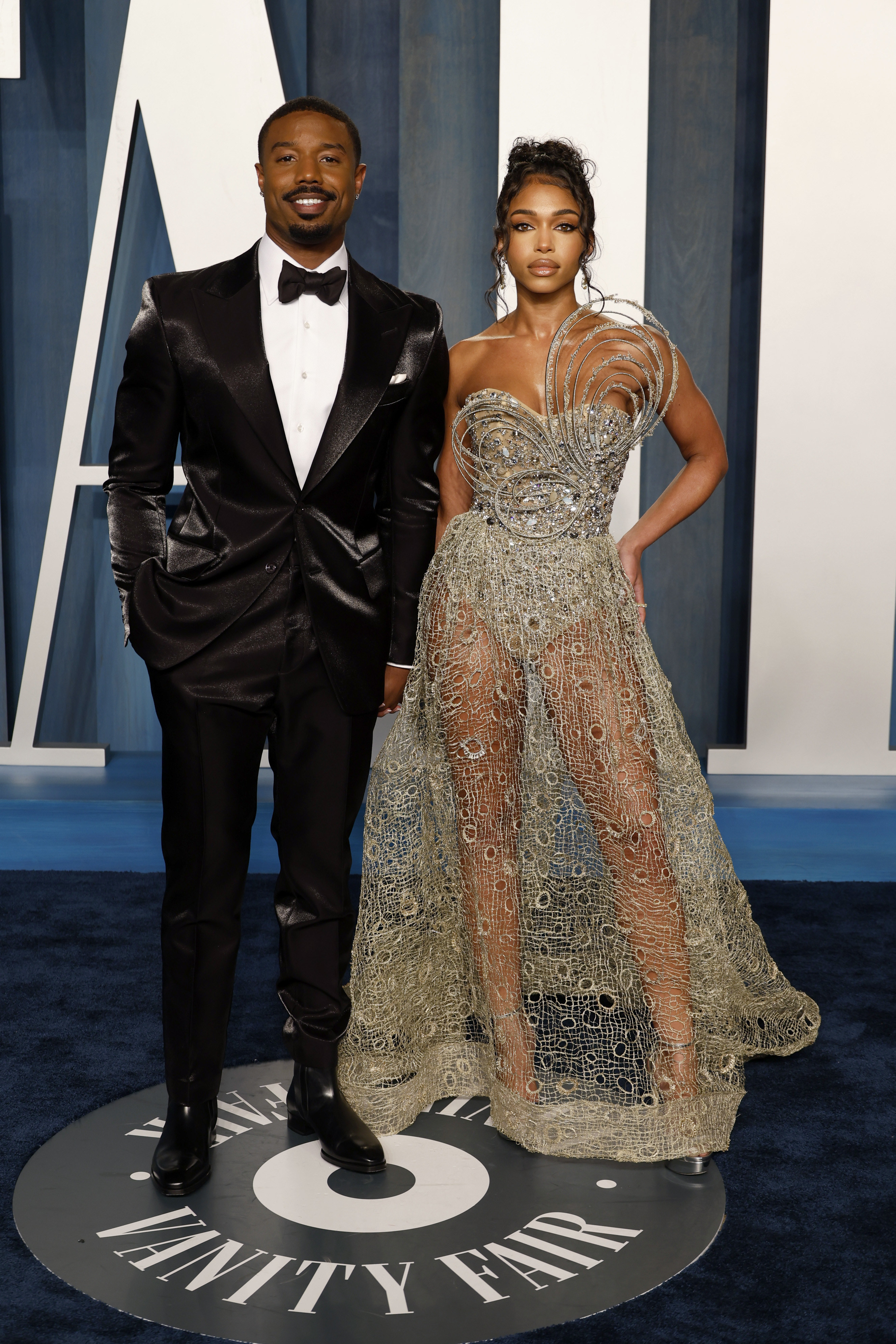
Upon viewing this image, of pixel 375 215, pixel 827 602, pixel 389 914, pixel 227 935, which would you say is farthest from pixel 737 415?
pixel 227 935

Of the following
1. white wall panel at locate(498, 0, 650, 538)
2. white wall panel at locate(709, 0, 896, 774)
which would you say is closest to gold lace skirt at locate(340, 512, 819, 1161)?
white wall panel at locate(709, 0, 896, 774)

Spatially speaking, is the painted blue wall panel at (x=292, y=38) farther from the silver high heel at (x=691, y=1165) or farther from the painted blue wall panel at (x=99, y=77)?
the silver high heel at (x=691, y=1165)

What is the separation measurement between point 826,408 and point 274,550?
8.75ft

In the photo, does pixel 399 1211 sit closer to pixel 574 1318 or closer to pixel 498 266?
pixel 574 1318

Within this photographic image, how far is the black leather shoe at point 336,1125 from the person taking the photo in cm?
249

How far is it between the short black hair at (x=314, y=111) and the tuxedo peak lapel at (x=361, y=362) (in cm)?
21

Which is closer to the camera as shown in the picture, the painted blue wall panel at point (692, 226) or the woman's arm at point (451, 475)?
the woman's arm at point (451, 475)

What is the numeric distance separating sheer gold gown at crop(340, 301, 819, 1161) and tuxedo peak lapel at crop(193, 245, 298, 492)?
43 centimetres

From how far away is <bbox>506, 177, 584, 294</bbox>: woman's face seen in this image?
244 cm

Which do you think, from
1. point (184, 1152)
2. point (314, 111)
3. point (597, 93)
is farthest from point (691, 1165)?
point (597, 93)

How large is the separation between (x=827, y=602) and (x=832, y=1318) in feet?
9.15

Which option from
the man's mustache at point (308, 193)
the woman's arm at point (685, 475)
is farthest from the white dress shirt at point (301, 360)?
the woman's arm at point (685, 475)

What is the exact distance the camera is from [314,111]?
2.21 metres

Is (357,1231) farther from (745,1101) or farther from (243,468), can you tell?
(243,468)
